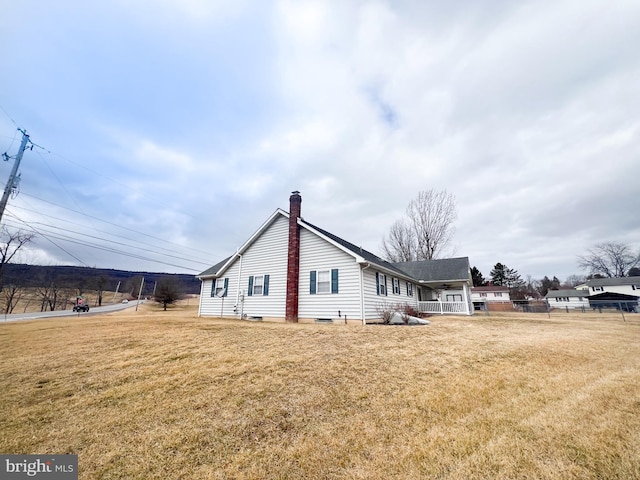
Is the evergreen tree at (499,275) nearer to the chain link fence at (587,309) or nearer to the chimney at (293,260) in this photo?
the chain link fence at (587,309)

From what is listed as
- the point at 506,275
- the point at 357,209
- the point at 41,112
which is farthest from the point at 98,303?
the point at 506,275

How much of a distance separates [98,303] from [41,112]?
186 feet

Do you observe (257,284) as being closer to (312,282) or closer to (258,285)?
(258,285)

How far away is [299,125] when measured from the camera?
1605 centimetres

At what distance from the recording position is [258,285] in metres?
17.0

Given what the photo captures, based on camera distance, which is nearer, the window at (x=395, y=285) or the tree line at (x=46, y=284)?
the window at (x=395, y=285)

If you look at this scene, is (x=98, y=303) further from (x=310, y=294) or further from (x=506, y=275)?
(x=506, y=275)

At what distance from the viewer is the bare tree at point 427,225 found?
1309 inches

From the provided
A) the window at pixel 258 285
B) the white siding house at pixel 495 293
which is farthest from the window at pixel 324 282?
the white siding house at pixel 495 293

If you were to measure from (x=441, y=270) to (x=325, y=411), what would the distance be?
77.8 ft

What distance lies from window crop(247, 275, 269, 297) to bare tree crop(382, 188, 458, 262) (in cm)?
2507

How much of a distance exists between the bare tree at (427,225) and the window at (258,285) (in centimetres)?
2507

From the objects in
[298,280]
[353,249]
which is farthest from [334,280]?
[353,249]

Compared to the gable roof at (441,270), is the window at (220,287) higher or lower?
lower
